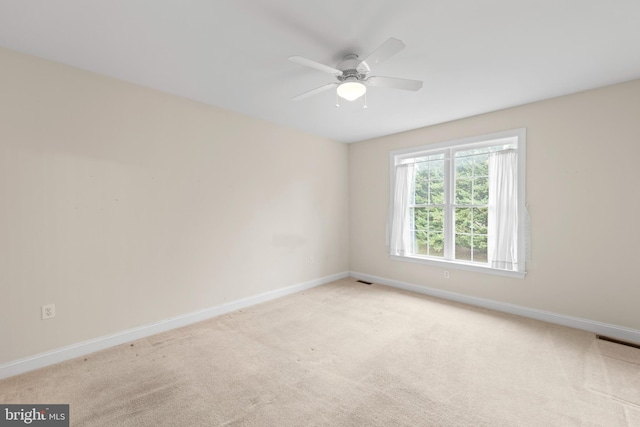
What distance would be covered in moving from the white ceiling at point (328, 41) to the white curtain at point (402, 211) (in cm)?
152

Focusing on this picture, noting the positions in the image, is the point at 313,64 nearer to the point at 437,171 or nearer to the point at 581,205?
the point at 437,171

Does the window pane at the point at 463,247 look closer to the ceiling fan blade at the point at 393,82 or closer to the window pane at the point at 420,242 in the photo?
the window pane at the point at 420,242

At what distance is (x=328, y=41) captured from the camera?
2.09m

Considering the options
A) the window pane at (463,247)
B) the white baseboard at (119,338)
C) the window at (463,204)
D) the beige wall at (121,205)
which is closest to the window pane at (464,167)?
the window at (463,204)

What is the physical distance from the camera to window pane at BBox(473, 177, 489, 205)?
3.83 m

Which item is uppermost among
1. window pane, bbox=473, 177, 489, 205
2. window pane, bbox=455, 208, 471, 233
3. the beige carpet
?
window pane, bbox=473, 177, 489, 205

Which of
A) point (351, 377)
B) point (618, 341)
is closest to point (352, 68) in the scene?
point (351, 377)

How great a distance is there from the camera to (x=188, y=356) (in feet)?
8.30

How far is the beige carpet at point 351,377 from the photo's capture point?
182 centimetres

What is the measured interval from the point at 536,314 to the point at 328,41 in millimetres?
3736

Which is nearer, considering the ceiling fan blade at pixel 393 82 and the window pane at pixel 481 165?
the ceiling fan blade at pixel 393 82

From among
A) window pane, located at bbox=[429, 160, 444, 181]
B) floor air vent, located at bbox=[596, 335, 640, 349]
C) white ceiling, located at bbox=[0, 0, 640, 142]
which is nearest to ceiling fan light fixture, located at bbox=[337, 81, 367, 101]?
white ceiling, located at bbox=[0, 0, 640, 142]

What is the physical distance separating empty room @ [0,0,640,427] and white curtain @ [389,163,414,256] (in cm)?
28

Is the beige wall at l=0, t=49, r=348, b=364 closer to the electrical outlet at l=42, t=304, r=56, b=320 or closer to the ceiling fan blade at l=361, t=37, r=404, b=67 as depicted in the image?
the electrical outlet at l=42, t=304, r=56, b=320
